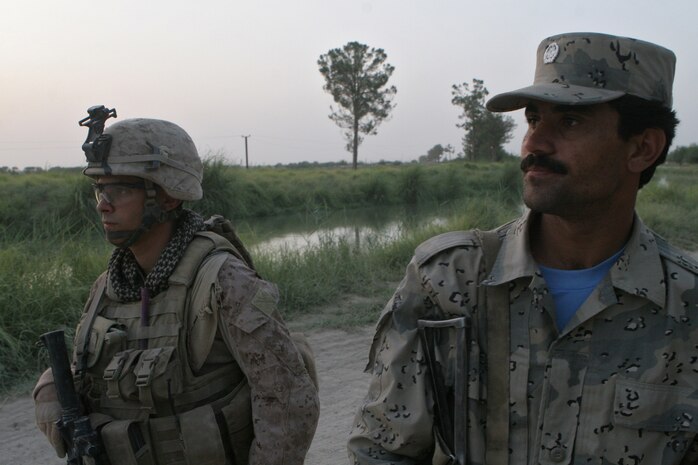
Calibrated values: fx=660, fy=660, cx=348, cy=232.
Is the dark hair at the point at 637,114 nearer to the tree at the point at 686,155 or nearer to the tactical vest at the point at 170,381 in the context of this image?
the tactical vest at the point at 170,381

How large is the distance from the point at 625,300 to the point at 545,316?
186 mm

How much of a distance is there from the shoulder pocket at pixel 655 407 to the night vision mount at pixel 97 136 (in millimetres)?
1831

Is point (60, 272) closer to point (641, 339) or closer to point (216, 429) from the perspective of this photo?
point (216, 429)

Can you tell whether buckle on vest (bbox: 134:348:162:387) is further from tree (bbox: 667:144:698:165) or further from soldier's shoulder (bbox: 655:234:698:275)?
tree (bbox: 667:144:698:165)

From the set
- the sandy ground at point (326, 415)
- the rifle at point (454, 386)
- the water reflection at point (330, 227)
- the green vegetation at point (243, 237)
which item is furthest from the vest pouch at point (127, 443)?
the water reflection at point (330, 227)

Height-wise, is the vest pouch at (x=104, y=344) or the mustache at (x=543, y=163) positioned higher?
the mustache at (x=543, y=163)

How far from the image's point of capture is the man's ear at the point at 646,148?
1632 mm

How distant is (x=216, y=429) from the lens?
7.08 ft

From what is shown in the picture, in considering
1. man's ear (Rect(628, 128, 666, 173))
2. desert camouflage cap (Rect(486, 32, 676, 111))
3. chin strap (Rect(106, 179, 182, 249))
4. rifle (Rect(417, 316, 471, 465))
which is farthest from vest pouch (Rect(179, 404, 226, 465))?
man's ear (Rect(628, 128, 666, 173))

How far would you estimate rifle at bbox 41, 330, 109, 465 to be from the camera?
2.13 m

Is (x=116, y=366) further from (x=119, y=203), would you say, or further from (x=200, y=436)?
(x=119, y=203)

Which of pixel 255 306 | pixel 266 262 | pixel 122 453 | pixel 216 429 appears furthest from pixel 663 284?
pixel 266 262

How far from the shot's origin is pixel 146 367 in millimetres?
2102

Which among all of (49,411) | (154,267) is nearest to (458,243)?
(154,267)
